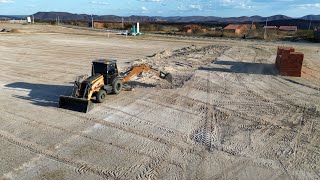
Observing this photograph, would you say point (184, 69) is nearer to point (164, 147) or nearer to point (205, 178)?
point (164, 147)

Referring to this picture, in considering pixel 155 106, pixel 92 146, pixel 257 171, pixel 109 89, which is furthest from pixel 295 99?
pixel 92 146

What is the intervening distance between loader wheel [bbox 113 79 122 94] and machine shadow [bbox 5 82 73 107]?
2316 millimetres

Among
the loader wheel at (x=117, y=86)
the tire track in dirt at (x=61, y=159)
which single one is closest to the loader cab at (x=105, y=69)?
the loader wheel at (x=117, y=86)

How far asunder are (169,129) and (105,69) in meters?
4.20

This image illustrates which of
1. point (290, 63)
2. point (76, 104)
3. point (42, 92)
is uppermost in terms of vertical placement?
point (290, 63)

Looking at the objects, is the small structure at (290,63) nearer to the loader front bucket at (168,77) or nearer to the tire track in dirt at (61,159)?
the loader front bucket at (168,77)

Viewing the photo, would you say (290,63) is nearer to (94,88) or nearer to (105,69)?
(105,69)

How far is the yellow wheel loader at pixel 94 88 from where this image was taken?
12.0 metres

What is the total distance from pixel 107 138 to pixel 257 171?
447 centimetres

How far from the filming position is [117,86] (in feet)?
45.8

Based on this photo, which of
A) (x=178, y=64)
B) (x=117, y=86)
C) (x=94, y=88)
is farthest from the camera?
(x=178, y=64)

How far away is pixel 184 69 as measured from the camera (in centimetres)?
2033

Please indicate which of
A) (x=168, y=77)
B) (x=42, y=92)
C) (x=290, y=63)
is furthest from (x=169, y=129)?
(x=290, y=63)

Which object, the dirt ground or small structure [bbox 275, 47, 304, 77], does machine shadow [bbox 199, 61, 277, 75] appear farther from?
the dirt ground
